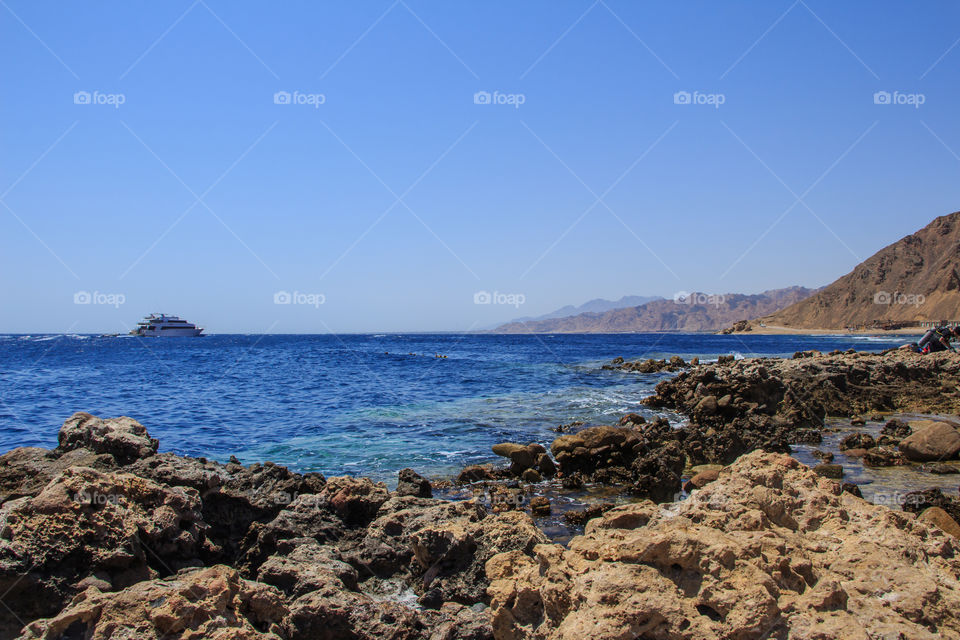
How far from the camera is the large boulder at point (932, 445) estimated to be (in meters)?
13.1

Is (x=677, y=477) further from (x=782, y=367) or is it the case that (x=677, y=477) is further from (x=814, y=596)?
(x=782, y=367)

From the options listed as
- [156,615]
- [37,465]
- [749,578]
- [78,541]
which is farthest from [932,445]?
[37,465]

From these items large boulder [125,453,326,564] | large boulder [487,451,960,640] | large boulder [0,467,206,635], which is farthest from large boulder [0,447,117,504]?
large boulder [487,451,960,640]

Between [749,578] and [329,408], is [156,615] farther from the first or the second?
[329,408]

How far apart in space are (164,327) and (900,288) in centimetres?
16035

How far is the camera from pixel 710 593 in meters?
3.81

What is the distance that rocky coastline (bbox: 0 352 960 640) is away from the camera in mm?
3756

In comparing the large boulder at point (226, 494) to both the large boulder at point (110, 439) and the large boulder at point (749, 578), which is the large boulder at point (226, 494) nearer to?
the large boulder at point (110, 439)

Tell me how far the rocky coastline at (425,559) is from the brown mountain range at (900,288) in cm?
11901

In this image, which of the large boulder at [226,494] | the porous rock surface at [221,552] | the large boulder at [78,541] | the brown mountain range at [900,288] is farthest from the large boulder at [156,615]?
the brown mountain range at [900,288]

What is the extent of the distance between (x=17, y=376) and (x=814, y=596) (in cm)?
4793

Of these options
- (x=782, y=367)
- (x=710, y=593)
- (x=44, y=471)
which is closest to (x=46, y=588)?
(x=44, y=471)

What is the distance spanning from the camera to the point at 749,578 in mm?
3807

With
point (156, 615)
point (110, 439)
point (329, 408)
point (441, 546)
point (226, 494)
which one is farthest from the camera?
point (329, 408)
